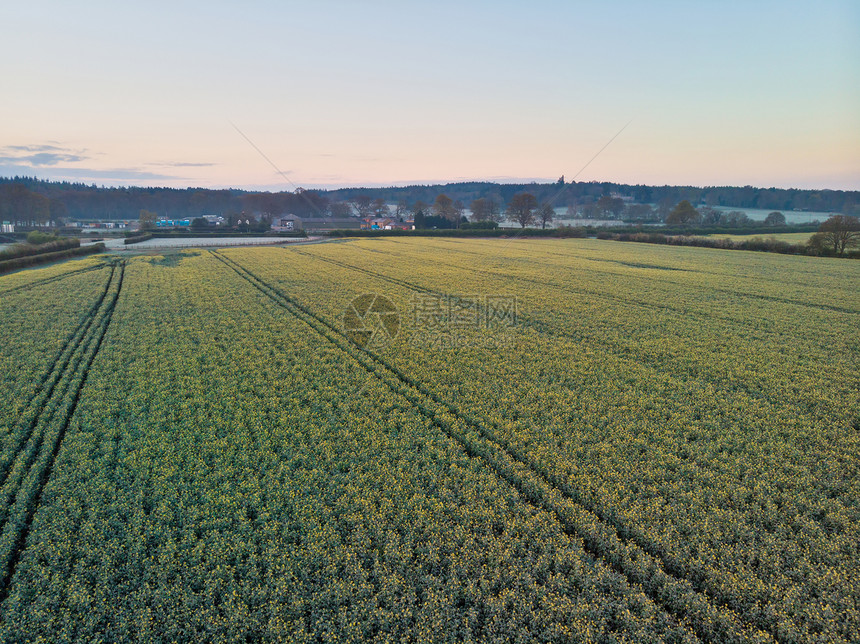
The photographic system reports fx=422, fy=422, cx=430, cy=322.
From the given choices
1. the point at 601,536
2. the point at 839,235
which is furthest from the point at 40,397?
the point at 839,235

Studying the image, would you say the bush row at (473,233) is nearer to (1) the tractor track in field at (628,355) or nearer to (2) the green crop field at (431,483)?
(1) the tractor track in field at (628,355)

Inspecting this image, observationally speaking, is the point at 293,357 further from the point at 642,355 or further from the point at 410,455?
the point at 642,355

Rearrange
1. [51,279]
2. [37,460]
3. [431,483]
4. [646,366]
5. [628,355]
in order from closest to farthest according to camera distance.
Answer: [431,483], [37,460], [646,366], [628,355], [51,279]

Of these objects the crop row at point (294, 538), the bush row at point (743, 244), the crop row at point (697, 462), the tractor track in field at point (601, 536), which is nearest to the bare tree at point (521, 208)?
the bush row at point (743, 244)

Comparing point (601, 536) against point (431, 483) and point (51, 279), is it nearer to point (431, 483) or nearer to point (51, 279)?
point (431, 483)

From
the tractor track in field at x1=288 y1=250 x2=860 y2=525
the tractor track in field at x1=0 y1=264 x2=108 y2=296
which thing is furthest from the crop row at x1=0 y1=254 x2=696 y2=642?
the tractor track in field at x1=0 y1=264 x2=108 y2=296

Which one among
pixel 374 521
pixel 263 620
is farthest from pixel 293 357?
pixel 263 620

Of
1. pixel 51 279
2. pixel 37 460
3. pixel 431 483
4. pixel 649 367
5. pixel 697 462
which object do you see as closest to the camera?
pixel 431 483

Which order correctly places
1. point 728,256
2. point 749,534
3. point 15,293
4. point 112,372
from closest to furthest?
point 749,534
point 112,372
point 15,293
point 728,256
